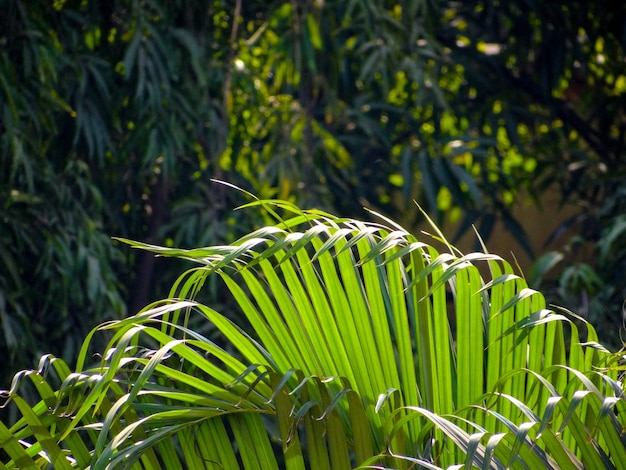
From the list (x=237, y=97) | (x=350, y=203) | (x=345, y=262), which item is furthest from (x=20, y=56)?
(x=345, y=262)

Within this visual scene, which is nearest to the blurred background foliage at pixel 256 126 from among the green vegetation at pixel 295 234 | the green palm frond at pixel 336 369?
the green vegetation at pixel 295 234

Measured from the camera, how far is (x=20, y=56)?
2770 millimetres

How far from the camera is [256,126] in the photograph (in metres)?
3.64

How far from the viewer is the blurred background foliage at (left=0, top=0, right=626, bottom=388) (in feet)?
9.33

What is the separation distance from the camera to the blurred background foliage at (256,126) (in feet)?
9.33

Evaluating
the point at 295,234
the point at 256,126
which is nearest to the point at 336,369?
the point at 295,234

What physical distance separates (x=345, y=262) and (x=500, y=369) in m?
0.24

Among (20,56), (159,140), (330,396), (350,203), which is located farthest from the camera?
(350,203)

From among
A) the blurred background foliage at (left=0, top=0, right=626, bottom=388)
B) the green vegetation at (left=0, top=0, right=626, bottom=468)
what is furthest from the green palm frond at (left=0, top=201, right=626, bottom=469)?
the blurred background foliage at (left=0, top=0, right=626, bottom=388)

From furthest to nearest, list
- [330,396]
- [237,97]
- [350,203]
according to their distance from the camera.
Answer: [350,203]
[237,97]
[330,396]

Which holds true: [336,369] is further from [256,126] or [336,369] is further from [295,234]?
[256,126]

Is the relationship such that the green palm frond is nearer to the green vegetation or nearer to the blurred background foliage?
the green vegetation

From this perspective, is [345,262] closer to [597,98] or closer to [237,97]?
[237,97]

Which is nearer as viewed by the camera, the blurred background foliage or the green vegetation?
the green vegetation
